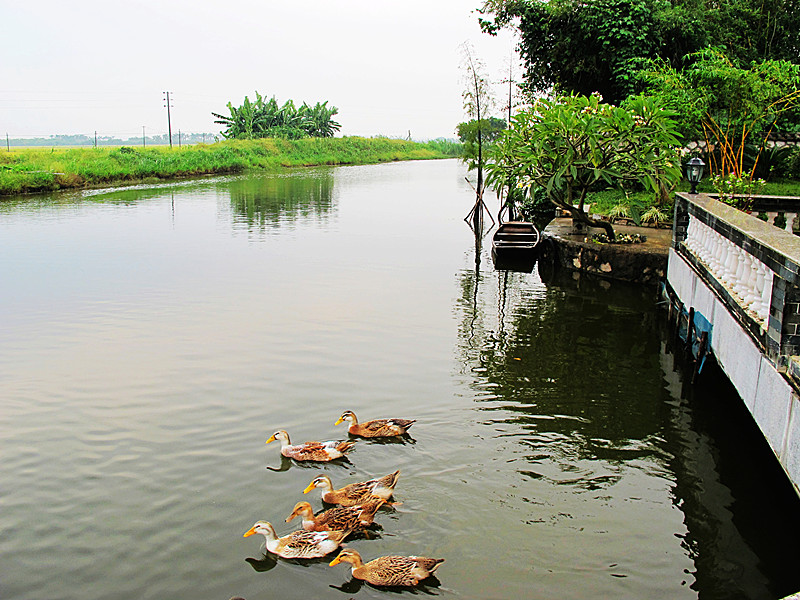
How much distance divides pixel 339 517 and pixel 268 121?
219 feet

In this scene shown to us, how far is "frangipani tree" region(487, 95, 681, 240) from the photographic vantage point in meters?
15.0

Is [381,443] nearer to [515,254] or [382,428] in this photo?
[382,428]

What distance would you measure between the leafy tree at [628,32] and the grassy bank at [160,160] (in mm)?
23375

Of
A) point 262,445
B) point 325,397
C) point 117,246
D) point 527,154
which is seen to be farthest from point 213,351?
point 117,246

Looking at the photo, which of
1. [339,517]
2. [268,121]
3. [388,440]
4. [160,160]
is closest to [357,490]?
[339,517]

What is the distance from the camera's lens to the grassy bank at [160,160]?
36156mm

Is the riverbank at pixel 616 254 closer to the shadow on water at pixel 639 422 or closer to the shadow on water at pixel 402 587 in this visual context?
the shadow on water at pixel 639 422

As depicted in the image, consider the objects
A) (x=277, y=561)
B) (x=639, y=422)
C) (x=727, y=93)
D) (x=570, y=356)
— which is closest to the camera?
(x=277, y=561)

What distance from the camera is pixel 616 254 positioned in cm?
1473

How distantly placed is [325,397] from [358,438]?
1313mm

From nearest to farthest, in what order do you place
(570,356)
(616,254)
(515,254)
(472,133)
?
1. (570,356)
2. (616,254)
3. (515,254)
4. (472,133)

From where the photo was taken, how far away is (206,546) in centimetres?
546

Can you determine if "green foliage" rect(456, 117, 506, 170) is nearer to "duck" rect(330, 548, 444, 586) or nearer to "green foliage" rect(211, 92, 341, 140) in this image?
"duck" rect(330, 548, 444, 586)

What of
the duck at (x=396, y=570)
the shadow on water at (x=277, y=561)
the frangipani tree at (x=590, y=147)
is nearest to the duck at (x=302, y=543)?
the shadow on water at (x=277, y=561)
